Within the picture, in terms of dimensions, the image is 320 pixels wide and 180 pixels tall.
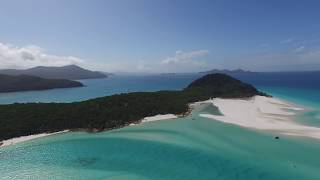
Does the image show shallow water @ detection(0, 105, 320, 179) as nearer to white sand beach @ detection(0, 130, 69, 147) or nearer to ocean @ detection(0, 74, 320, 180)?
ocean @ detection(0, 74, 320, 180)

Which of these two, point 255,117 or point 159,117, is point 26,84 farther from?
point 255,117

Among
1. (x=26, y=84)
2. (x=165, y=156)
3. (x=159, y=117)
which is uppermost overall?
(x=26, y=84)

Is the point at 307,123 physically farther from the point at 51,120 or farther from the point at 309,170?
the point at 51,120

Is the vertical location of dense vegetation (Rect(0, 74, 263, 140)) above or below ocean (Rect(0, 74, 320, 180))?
above

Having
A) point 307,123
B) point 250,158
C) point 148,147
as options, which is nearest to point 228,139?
point 250,158

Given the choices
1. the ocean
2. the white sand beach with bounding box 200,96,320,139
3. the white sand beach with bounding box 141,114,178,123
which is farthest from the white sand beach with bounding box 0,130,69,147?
the white sand beach with bounding box 200,96,320,139

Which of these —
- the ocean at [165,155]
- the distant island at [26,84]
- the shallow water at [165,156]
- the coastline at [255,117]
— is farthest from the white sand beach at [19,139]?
the distant island at [26,84]

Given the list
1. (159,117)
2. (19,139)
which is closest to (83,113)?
(19,139)
